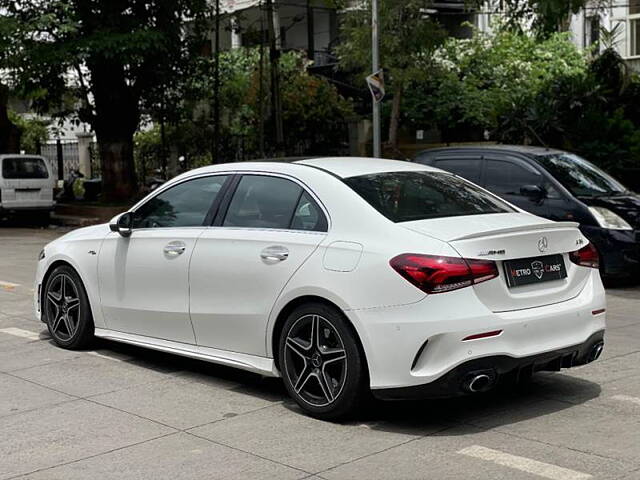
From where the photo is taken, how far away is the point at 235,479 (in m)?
5.11

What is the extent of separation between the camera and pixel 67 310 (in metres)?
8.38

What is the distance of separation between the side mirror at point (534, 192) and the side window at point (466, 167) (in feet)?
2.61

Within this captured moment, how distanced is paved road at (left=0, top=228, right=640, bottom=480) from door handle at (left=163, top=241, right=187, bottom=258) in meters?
0.93

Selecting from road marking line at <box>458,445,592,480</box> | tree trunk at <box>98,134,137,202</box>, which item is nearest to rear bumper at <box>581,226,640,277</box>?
road marking line at <box>458,445,592,480</box>

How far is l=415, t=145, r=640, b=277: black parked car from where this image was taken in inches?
476

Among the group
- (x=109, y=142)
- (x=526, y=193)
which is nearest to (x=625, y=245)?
(x=526, y=193)

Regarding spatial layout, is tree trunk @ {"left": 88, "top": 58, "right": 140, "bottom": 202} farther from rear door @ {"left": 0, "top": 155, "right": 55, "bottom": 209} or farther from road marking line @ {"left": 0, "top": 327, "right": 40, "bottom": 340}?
road marking line @ {"left": 0, "top": 327, "right": 40, "bottom": 340}

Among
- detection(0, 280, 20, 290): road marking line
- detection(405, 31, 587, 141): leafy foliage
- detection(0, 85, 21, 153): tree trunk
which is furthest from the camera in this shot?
detection(405, 31, 587, 141): leafy foliage

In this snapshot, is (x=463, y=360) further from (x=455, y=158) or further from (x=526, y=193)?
(x=455, y=158)

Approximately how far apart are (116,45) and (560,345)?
1794 centimetres

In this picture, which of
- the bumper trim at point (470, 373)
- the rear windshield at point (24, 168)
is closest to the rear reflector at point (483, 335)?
the bumper trim at point (470, 373)

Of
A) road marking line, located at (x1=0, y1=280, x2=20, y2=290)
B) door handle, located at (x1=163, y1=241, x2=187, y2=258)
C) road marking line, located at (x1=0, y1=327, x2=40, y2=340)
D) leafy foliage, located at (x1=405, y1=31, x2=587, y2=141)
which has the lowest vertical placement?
road marking line, located at (x1=0, y1=327, x2=40, y2=340)

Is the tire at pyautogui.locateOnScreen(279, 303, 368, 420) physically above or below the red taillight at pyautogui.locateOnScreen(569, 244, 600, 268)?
below

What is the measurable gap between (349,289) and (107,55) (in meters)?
17.6
